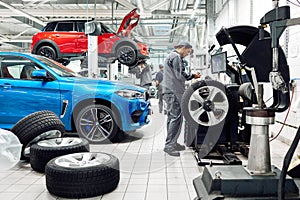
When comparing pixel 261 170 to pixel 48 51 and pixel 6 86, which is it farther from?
pixel 48 51

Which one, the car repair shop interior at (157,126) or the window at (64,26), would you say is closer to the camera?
the car repair shop interior at (157,126)

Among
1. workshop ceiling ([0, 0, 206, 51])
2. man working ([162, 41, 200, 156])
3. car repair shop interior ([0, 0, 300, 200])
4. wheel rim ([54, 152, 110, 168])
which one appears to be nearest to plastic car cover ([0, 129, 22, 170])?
car repair shop interior ([0, 0, 300, 200])

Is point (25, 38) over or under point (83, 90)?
over

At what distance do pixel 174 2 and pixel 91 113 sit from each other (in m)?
5.76

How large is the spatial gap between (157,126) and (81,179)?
402 cm

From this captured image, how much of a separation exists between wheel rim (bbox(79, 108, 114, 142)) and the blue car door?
0.41m

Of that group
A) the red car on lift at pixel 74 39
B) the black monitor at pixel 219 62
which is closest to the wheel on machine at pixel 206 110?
the black monitor at pixel 219 62

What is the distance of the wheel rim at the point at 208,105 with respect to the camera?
326 cm

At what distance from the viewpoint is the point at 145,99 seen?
4.49 m

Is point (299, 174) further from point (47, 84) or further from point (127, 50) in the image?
point (127, 50)

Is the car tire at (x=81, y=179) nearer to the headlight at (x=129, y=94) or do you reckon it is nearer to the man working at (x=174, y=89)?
the man working at (x=174, y=89)

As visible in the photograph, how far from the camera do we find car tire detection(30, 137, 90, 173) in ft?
9.20

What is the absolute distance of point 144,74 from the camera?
5.12 metres

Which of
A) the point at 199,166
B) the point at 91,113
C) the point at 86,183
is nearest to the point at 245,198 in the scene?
the point at 86,183
